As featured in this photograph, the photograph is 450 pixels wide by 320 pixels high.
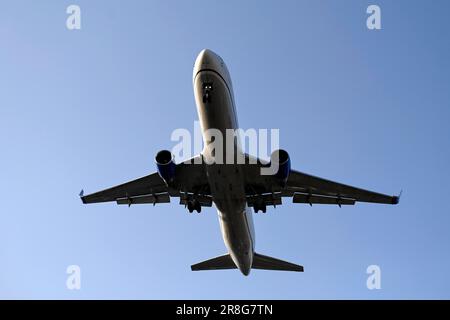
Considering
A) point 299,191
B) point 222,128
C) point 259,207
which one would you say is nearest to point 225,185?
point 222,128

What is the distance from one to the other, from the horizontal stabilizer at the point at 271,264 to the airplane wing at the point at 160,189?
5682 millimetres

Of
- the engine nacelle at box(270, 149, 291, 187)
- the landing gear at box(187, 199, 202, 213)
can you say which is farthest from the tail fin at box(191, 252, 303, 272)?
the engine nacelle at box(270, 149, 291, 187)

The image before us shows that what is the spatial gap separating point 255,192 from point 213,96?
5.93 m

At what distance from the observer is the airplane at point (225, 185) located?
23.4m

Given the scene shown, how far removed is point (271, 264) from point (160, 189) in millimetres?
8868

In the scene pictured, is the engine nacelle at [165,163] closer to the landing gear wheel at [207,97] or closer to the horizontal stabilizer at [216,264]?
the landing gear wheel at [207,97]

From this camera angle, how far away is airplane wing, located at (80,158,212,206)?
25.3 metres

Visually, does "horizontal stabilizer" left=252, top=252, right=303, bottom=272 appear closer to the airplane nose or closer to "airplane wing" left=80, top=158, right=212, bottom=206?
"airplane wing" left=80, top=158, right=212, bottom=206

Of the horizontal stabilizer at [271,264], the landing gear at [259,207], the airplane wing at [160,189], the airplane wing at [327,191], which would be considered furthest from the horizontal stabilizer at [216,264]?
the airplane wing at [327,191]

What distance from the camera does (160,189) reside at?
28.5 metres

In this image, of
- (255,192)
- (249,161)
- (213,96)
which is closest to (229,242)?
(255,192)
